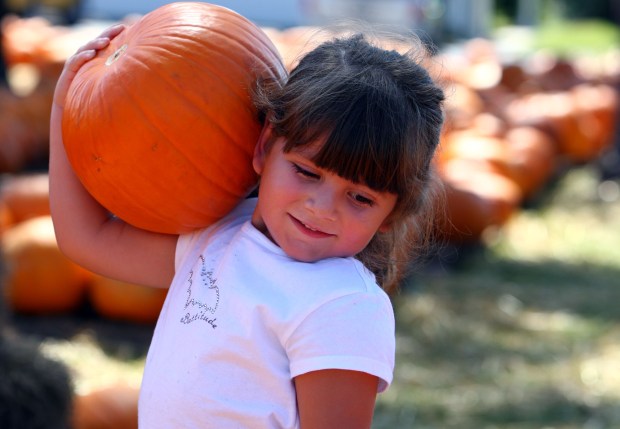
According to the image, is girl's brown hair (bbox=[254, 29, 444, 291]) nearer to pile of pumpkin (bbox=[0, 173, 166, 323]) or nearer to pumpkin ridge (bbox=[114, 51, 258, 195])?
pumpkin ridge (bbox=[114, 51, 258, 195])

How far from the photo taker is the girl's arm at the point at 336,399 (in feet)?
5.56

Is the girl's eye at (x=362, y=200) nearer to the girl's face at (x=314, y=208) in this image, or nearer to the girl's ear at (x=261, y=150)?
the girl's face at (x=314, y=208)

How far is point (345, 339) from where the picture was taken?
5.56 feet

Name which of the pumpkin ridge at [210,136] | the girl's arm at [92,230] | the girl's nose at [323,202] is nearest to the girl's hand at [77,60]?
A: the girl's arm at [92,230]

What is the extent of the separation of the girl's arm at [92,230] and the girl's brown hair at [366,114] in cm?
41

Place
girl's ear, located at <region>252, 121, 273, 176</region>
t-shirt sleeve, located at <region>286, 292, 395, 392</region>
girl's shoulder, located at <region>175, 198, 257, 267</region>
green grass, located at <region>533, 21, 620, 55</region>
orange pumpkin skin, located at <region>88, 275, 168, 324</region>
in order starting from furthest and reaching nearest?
green grass, located at <region>533, 21, 620, 55</region>
orange pumpkin skin, located at <region>88, 275, 168, 324</region>
girl's shoulder, located at <region>175, 198, 257, 267</region>
girl's ear, located at <region>252, 121, 273, 176</region>
t-shirt sleeve, located at <region>286, 292, 395, 392</region>

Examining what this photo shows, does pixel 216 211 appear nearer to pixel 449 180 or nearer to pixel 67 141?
pixel 67 141

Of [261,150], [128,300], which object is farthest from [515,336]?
[261,150]

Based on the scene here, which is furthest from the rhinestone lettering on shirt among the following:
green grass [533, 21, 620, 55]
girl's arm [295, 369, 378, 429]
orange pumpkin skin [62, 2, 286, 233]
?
green grass [533, 21, 620, 55]

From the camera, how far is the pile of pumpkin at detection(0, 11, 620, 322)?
504cm

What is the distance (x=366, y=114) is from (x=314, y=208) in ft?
0.64

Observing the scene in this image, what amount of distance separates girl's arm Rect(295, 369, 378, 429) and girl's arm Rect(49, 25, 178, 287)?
1.76ft

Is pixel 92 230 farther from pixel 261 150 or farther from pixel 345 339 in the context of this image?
pixel 345 339

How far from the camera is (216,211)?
79.1 inches
